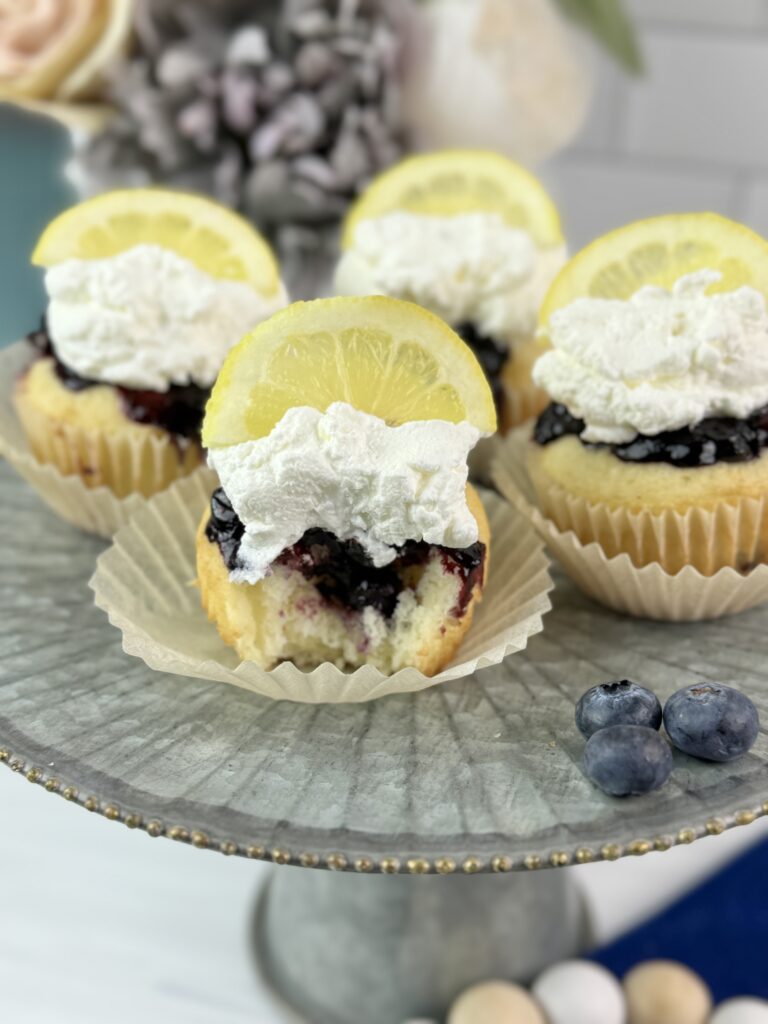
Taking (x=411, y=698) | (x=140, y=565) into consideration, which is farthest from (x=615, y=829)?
(x=140, y=565)

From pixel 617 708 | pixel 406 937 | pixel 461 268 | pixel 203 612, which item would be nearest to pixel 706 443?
pixel 617 708

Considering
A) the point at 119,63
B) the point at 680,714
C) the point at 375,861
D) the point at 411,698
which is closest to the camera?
the point at 375,861

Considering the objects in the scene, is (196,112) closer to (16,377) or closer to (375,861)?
(16,377)

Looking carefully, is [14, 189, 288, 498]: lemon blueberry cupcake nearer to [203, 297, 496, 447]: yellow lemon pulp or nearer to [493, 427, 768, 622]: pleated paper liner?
[203, 297, 496, 447]: yellow lemon pulp

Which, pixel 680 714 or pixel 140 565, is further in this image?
pixel 140 565

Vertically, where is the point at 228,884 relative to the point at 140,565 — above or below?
below

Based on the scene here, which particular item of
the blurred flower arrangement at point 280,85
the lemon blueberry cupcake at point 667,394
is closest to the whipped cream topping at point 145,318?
the lemon blueberry cupcake at point 667,394

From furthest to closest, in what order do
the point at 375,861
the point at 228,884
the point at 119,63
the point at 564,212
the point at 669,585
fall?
the point at 564,212 → the point at 119,63 → the point at 228,884 → the point at 669,585 → the point at 375,861

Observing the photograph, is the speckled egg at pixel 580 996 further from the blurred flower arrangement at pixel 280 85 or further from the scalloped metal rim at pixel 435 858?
the blurred flower arrangement at pixel 280 85

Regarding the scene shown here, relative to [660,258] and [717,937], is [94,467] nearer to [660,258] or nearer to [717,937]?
[660,258]
